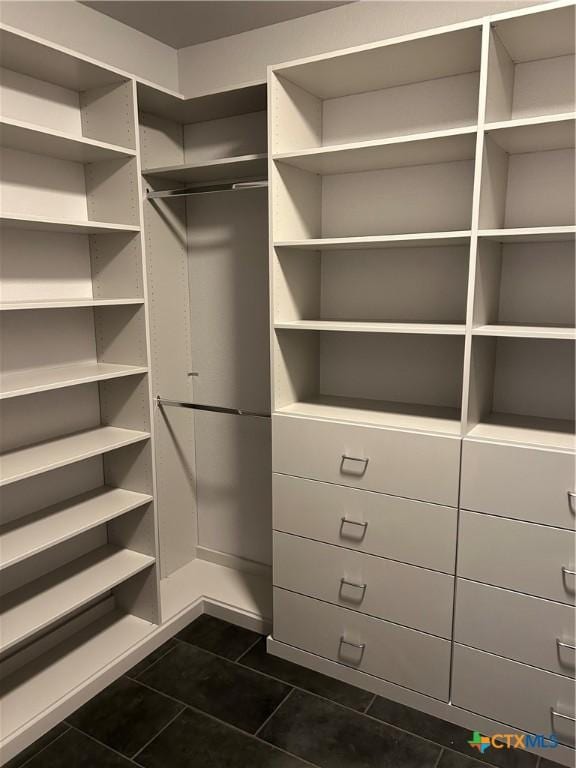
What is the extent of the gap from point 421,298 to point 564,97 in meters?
0.84

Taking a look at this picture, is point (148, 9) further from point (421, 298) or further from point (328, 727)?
point (328, 727)

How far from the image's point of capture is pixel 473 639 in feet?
6.63

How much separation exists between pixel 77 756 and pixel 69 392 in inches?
52.9

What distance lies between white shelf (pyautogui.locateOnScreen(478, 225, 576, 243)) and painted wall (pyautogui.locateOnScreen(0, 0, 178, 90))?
5.87 ft

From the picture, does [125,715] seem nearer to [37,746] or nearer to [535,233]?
[37,746]

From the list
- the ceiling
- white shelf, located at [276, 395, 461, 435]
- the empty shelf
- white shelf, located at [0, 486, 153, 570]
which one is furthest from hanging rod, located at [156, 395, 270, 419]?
the ceiling

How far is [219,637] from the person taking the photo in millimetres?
2611

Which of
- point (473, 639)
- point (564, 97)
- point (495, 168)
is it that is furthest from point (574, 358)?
point (473, 639)

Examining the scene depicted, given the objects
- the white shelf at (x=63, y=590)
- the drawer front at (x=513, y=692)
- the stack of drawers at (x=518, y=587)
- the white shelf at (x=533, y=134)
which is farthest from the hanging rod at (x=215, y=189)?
the drawer front at (x=513, y=692)

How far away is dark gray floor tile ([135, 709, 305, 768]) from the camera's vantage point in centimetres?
194

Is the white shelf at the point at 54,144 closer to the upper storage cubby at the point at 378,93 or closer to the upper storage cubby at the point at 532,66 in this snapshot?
the upper storage cubby at the point at 378,93

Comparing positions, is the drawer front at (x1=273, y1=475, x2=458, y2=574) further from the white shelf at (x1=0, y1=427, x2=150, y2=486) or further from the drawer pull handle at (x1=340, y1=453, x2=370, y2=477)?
the white shelf at (x1=0, y1=427, x2=150, y2=486)

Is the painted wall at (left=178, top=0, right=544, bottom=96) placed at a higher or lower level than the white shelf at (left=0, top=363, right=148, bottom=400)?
higher

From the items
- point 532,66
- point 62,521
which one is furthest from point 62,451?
point 532,66
